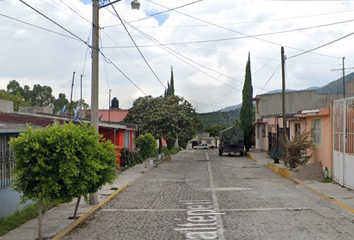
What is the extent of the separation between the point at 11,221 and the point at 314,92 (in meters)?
41.9

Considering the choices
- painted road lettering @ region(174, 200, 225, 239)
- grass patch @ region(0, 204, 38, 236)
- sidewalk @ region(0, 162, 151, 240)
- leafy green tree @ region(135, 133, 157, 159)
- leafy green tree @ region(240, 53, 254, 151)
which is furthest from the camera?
leafy green tree @ region(240, 53, 254, 151)

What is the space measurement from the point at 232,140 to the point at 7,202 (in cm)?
3203

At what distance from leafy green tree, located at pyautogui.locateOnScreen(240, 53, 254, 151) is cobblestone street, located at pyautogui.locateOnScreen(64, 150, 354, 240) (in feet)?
94.2

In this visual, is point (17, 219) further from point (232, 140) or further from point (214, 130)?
point (214, 130)

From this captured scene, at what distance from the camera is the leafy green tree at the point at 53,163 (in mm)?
8305

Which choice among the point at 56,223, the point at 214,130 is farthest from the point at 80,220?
Answer: the point at 214,130

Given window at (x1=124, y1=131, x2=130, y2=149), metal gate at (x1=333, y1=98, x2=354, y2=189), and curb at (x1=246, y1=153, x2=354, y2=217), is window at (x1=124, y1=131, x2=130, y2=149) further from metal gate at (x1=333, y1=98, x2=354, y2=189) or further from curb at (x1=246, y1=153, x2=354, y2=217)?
metal gate at (x1=333, y1=98, x2=354, y2=189)

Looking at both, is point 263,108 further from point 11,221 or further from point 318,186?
point 11,221

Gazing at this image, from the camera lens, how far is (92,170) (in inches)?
364

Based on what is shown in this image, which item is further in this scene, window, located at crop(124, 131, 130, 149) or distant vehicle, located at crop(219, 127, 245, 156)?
distant vehicle, located at crop(219, 127, 245, 156)

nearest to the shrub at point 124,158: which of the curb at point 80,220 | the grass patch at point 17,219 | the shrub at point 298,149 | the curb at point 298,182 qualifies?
the curb at point 298,182

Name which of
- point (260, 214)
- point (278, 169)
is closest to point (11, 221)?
point (260, 214)

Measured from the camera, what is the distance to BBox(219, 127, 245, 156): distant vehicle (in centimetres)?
4153

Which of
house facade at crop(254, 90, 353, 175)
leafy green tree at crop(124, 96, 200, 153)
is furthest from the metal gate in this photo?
leafy green tree at crop(124, 96, 200, 153)
